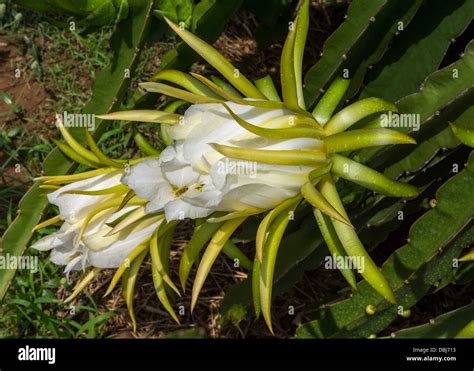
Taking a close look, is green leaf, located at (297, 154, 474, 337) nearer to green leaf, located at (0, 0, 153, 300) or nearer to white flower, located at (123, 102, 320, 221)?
white flower, located at (123, 102, 320, 221)

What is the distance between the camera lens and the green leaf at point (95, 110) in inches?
49.0

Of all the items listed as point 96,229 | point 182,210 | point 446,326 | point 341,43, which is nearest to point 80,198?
point 96,229

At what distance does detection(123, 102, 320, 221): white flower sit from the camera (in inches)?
34.2

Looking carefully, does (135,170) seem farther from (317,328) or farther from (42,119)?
(42,119)

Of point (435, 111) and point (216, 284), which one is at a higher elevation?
point (435, 111)

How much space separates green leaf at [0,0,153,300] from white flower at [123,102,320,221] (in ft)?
1.22

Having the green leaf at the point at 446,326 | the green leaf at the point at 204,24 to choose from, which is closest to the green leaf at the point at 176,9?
the green leaf at the point at 204,24

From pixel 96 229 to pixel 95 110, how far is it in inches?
13.5

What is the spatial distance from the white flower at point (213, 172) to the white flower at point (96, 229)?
9 centimetres

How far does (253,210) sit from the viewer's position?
92 centimetres

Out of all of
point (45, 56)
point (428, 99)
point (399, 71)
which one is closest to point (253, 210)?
point (428, 99)

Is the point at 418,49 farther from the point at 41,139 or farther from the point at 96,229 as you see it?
the point at 41,139

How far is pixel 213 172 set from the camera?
86 cm

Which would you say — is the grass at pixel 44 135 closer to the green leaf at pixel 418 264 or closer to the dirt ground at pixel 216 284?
the dirt ground at pixel 216 284
